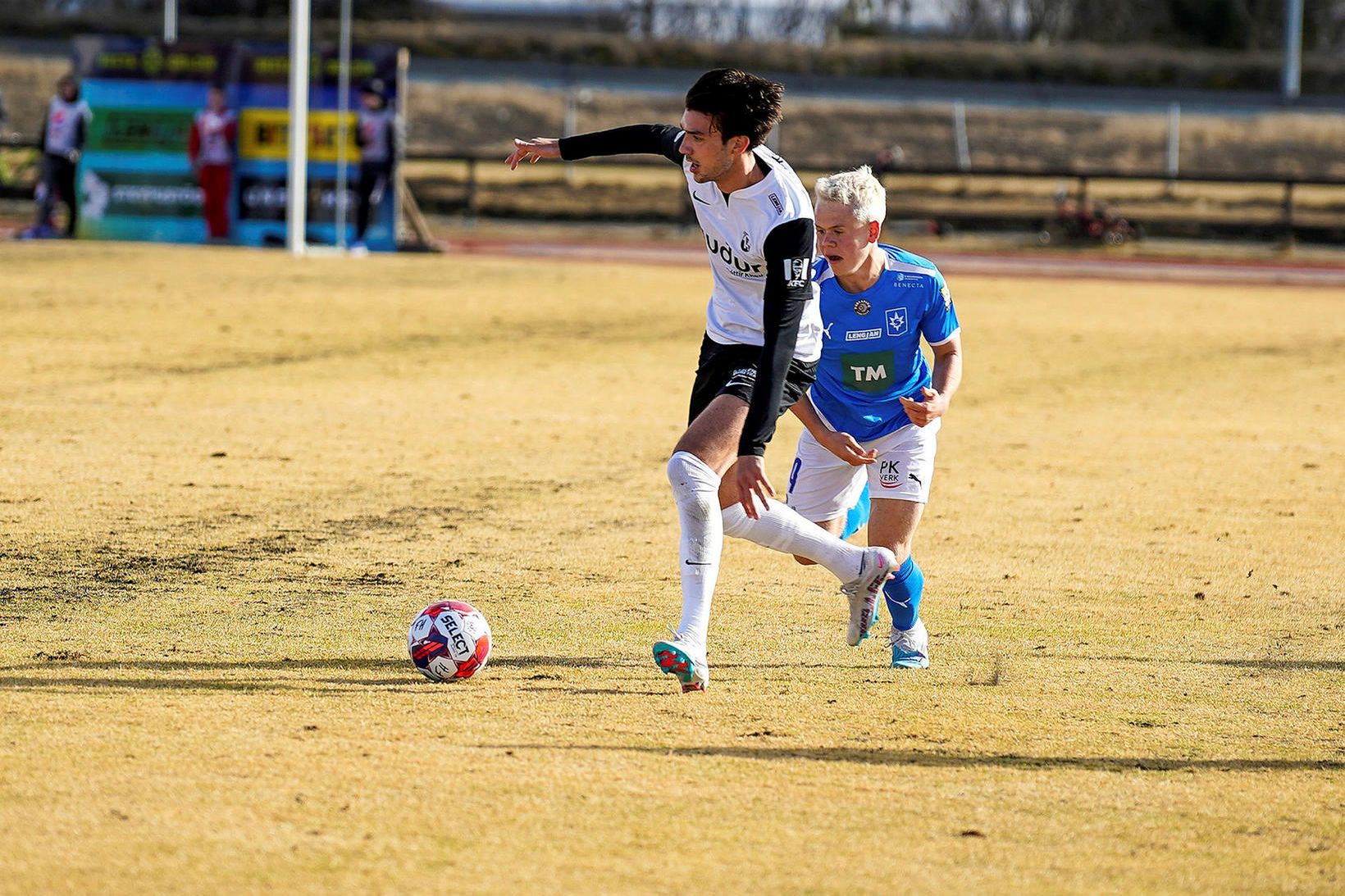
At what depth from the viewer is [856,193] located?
5676 mm

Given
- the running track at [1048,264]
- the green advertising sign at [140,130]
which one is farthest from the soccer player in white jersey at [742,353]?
the green advertising sign at [140,130]

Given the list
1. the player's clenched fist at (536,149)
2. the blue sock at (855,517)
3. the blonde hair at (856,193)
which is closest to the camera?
the blonde hair at (856,193)

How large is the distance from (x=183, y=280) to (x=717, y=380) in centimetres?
1407

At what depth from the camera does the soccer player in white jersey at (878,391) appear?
5.80 metres

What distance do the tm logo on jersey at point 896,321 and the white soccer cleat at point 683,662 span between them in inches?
56.4

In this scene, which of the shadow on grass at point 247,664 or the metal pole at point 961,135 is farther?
the metal pole at point 961,135

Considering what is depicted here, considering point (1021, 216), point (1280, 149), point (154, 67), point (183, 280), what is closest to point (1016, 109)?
point (1280, 149)

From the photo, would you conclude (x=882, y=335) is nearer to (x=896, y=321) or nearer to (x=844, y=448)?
(x=896, y=321)

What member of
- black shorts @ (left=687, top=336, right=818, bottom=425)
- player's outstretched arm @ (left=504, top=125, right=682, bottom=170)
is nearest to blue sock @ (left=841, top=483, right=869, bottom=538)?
black shorts @ (left=687, top=336, right=818, bottom=425)

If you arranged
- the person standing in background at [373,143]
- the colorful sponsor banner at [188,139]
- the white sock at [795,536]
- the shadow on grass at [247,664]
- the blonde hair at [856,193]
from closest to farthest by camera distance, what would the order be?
the shadow on grass at [247,664], the white sock at [795,536], the blonde hair at [856,193], the person standing in background at [373,143], the colorful sponsor banner at [188,139]

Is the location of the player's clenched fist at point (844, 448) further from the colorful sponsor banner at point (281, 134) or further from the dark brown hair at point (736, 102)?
the colorful sponsor banner at point (281, 134)

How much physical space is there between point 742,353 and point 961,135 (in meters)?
35.3

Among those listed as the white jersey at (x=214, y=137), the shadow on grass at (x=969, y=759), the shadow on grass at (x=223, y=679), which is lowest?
the shadow on grass at (x=223, y=679)

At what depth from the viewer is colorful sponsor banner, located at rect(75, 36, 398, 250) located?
23250 millimetres
